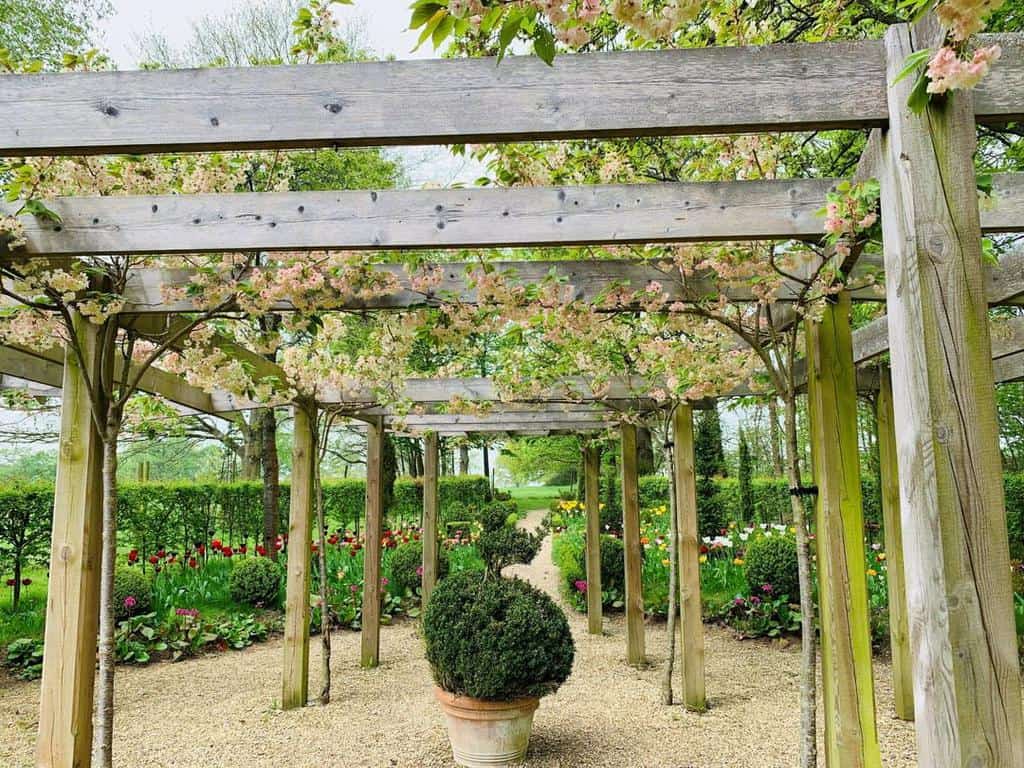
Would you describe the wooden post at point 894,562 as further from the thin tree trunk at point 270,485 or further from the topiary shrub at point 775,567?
the thin tree trunk at point 270,485

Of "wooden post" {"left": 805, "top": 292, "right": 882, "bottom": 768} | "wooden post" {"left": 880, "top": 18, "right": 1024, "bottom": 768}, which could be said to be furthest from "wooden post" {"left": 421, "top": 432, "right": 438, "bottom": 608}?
"wooden post" {"left": 880, "top": 18, "right": 1024, "bottom": 768}

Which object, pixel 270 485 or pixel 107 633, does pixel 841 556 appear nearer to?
pixel 107 633

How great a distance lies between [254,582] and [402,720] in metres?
3.37

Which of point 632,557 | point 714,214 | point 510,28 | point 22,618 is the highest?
point 714,214

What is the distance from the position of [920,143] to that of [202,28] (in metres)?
9.66

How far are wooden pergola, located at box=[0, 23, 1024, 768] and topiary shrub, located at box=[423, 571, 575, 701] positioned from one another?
1358 mm

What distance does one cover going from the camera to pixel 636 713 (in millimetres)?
4551

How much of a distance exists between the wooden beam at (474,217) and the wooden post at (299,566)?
2636 mm

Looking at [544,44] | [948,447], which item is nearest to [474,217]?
[544,44]

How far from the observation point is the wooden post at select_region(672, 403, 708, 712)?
15.0ft

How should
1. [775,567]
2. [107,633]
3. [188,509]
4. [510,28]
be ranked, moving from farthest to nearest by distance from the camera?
[188,509] → [775,567] → [107,633] → [510,28]

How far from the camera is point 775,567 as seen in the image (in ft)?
23.0

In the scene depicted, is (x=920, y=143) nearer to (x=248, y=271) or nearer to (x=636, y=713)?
(x=248, y=271)

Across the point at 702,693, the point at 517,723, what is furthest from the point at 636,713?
the point at 517,723
